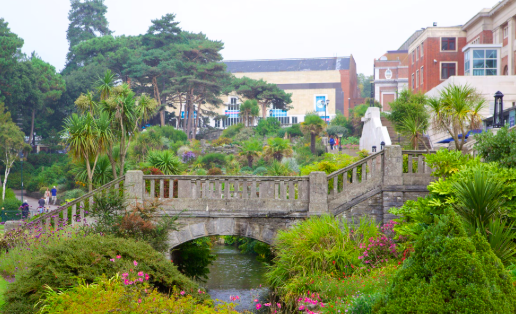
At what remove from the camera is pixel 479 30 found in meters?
39.2

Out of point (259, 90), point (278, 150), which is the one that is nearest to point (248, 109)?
point (259, 90)

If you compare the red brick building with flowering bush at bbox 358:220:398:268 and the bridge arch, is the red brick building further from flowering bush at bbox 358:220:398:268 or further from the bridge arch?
flowering bush at bbox 358:220:398:268

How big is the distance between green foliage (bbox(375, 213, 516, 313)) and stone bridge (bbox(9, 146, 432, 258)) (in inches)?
287

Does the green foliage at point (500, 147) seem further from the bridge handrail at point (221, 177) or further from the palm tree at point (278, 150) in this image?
the palm tree at point (278, 150)

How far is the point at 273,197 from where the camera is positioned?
43.5 feet

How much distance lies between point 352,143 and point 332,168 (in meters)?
24.8

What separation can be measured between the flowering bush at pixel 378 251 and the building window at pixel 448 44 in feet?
118

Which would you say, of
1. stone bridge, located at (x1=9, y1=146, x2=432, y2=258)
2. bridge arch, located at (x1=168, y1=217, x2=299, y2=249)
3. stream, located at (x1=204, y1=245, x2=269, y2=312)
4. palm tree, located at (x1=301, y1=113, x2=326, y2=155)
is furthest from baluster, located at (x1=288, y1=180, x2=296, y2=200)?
palm tree, located at (x1=301, y1=113, x2=326, y2=155)

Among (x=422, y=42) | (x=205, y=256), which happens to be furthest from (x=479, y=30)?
(x=205, y=256)

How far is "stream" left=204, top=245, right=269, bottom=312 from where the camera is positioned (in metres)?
15.3

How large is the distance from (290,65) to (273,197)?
6699 cm

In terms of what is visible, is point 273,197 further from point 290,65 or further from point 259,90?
point 290,65

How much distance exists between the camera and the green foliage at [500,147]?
10.4 meters

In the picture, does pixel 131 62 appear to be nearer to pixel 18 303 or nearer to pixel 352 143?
pixel 352 143
